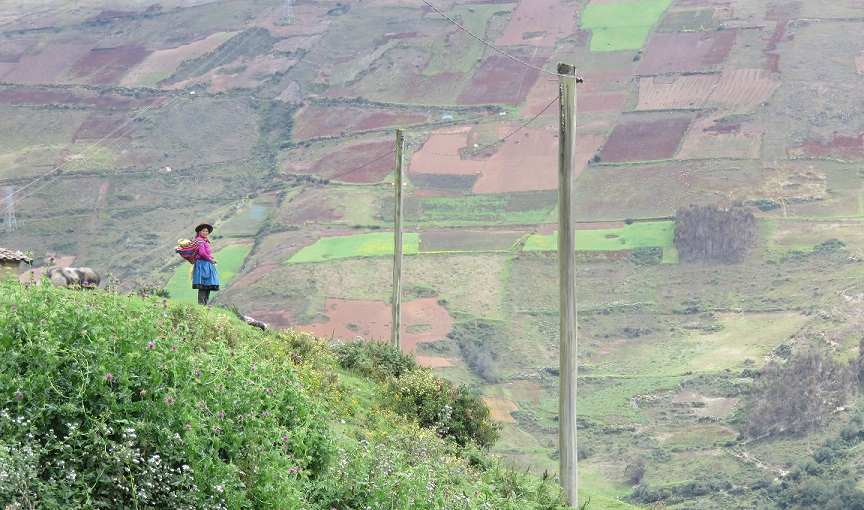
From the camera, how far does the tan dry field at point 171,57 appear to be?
130 meters

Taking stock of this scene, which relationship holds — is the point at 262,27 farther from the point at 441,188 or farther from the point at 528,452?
the point at 528,452

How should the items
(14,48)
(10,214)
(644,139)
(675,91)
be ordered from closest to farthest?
1. (10,214)
2. (644,139)
3. (675,91)
4. (14,48)

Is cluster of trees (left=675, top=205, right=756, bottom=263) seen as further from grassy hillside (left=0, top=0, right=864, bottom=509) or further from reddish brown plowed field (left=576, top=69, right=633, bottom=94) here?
reddish brown plowed field (left=576, top=69, right=633, bottom=94)

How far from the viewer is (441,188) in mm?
98688

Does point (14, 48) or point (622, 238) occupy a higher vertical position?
point (14, 48)

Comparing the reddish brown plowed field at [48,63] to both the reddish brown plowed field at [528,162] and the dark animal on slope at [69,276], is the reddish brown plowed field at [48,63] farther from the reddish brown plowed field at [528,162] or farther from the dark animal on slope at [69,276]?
the dark animal on slope at [69,276]

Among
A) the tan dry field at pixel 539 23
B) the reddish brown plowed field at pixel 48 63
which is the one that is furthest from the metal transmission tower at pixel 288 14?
the tan dry field at pixel 539 23

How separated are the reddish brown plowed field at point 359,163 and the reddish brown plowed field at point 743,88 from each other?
2867 centimetres

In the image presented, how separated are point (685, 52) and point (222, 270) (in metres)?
53.6

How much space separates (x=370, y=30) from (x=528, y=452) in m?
92.3

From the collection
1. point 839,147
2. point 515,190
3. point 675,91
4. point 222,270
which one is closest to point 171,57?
point 515,190

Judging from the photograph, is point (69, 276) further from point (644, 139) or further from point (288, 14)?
point (288, 14)

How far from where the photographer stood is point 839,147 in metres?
96.7

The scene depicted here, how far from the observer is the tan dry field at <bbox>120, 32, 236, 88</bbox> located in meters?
130
